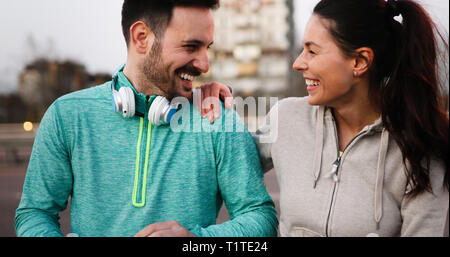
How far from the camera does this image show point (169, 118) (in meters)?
1.69

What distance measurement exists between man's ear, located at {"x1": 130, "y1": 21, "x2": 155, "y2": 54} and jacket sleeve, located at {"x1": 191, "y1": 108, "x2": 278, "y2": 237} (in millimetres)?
546

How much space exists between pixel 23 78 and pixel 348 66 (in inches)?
647

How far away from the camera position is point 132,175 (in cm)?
169

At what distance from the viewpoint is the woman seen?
169 centimetres

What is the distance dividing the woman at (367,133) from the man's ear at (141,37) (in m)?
0.35

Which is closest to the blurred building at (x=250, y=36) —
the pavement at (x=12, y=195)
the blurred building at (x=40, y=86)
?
the blurred building at (x=40, y=86)

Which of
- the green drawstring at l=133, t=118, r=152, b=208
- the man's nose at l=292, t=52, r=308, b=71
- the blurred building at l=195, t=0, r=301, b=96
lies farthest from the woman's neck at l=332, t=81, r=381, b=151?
the blurred building at l=195, t=0, r=301, b=96

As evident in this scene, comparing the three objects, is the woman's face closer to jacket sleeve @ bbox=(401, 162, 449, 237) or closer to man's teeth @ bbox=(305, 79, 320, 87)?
man's teeth @ bbox=(305, 79, 320, 87)

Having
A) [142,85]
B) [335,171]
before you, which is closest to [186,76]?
[142,85]

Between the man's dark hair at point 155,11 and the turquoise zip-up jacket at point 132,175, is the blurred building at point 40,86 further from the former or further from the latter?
the turquoise zip-up jacket at point 132,175

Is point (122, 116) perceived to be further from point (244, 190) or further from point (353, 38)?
point (353, 38)

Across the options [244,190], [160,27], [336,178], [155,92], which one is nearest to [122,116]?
[155,92]

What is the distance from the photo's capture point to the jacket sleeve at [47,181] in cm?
164

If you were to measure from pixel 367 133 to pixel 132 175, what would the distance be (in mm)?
1088
